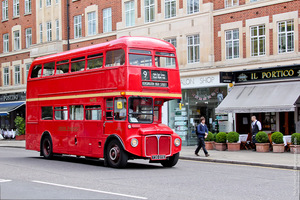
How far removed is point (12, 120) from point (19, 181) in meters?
35.1

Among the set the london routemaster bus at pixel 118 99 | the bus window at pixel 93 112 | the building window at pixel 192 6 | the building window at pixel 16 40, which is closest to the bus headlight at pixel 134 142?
the london routemaster bus at pixel 118 99

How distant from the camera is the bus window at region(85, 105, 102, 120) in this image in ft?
55.1

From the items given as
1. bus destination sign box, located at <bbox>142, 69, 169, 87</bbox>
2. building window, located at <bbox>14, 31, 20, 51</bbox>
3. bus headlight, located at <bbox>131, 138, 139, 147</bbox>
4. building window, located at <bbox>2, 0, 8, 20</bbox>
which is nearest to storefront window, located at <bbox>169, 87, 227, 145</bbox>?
bus destination sign box, located at <bbox>142, 69, 169, 87</bbox>

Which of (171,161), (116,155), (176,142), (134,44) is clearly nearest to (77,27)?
(134,44)

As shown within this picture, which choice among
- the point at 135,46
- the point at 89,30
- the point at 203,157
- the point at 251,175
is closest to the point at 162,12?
the point at 89,30

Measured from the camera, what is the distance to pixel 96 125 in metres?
16.9

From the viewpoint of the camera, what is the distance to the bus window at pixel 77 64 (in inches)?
695

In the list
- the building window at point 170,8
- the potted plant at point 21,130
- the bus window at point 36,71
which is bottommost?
the potted plant at point 21,130

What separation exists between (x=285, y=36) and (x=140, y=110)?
11463 millimetres

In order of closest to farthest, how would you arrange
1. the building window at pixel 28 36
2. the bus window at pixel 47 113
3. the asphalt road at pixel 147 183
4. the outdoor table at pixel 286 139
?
the asphalt road at pixel 147 183 → the bus window at pixel 47 113 → the outdoor table at pixel 286 139 → the building window at pixel 28 36

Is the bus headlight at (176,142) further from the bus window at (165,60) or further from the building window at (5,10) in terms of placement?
the building window at (5,10)

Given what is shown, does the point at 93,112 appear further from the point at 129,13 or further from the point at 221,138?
the point at 129,13

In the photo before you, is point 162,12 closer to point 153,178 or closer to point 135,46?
point 135,46

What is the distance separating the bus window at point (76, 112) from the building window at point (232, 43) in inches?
451
